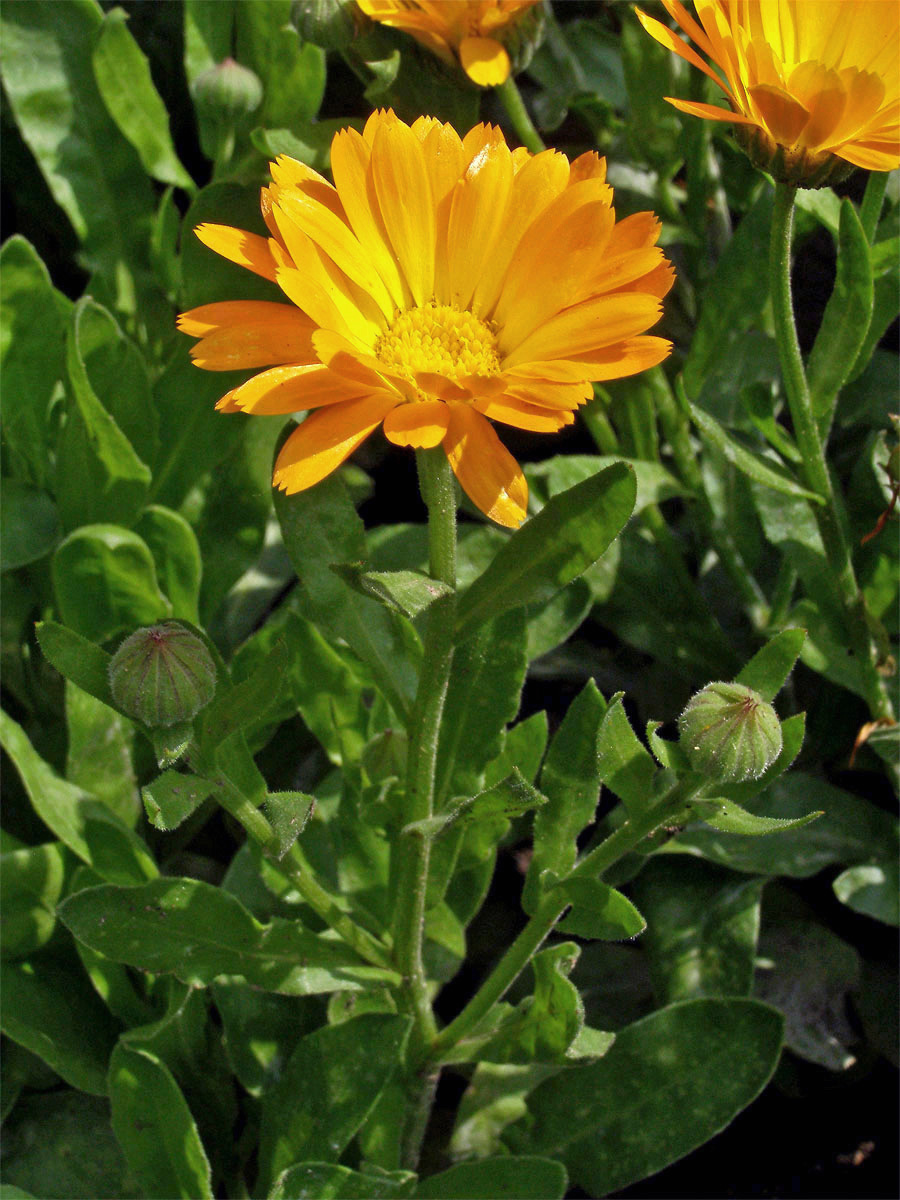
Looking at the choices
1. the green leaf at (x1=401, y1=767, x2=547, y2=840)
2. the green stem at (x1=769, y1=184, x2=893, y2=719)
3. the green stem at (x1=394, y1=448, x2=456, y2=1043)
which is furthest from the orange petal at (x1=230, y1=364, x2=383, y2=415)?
the green stem at (x1=769, y1=184, x2=893, y2=719)

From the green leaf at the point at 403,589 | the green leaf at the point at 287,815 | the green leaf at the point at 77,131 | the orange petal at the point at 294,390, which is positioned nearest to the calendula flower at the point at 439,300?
the orange petal at the point at 294,390

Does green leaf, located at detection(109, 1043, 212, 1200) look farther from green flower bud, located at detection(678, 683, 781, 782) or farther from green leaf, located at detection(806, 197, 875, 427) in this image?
green leaf, located at detection(806, 197, 875, 427)

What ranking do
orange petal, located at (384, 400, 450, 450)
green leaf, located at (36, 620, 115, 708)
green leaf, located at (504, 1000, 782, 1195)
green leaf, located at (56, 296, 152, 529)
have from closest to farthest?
orange petal, located at (384, 400, 450, 450) < green leaf, located at (36, 620, 115, 708) < green leaf, located at (504, 1000, 782, 1195) < green leaf, located at (56, 296, 152, 529)

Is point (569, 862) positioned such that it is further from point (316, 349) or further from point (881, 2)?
point (881, 2)

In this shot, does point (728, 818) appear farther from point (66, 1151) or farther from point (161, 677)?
point (66, 1151)

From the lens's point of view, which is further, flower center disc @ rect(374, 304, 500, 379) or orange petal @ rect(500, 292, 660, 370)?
flower center disc @ rect(374, 304, 500, 379)

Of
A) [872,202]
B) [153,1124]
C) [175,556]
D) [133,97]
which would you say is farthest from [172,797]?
[133,97]
